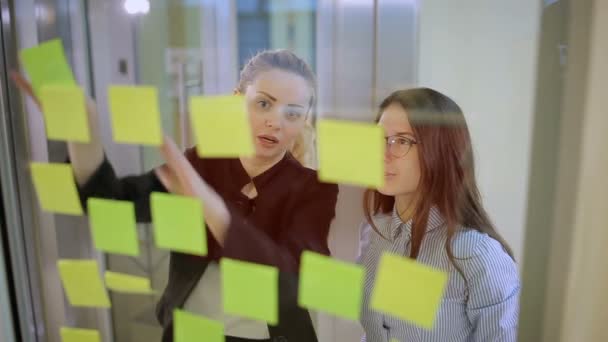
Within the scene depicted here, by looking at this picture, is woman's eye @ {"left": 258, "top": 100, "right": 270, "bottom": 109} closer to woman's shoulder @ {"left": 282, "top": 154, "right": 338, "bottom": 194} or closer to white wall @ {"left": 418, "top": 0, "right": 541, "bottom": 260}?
woman's shoulder @ {"left": 282, "top": 154, "right": 338, "bottom": 194}

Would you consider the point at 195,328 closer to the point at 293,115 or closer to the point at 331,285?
the point at 331,285

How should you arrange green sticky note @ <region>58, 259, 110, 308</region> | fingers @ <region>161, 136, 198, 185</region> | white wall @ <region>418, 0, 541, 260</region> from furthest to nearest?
green sticky note @ <region>58, 259, 110, 308</region> < fingers @ <region>161, 136, 198, 185</region> < white wall @ <region>418, 0, 541, 260</region>

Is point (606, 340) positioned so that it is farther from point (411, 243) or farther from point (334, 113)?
point (334, 113)

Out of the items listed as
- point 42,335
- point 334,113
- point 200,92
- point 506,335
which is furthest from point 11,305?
point 506,335

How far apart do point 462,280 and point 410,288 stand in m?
0.07

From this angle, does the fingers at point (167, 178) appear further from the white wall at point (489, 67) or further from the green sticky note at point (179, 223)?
the white wall at point (489, 67)

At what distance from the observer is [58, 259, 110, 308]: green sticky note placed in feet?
2.50

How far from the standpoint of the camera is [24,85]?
0.73 m

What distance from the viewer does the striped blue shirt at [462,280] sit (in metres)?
0.60

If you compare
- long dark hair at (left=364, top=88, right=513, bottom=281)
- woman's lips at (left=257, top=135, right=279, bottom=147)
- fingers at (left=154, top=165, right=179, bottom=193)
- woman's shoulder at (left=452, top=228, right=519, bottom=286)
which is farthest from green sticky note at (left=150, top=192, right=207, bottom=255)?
woman's shoulder at (left=452, top=228, right=519, bottom=286)

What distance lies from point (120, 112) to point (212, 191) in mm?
160

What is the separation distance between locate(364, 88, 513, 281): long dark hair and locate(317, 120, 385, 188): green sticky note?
0.04 metres

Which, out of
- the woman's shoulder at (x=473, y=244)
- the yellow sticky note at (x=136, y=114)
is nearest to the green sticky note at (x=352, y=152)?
the woman's shoulder at (x=473, y=244)

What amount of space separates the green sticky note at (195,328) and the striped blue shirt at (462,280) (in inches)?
8.5
